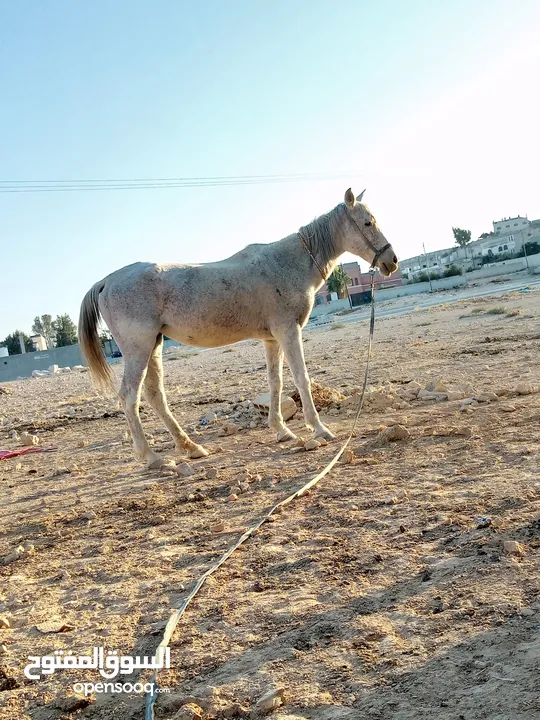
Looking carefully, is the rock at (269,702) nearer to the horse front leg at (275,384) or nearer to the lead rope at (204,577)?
the lead rope at (204,577)

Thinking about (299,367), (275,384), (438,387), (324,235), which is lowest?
(438,387)

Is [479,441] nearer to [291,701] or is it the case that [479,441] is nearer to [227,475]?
[227,475]

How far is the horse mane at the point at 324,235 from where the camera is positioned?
24.8 feet

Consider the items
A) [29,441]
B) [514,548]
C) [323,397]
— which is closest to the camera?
[514,548]

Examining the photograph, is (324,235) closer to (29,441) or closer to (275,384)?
(275,384)

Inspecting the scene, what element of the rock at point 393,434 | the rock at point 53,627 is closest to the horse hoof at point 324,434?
the rock at point 393,434

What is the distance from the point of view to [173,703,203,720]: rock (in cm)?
213

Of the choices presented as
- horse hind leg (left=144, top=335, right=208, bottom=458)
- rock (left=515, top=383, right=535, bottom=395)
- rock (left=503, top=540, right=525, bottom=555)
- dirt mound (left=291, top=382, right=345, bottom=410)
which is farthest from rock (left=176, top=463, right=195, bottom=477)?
rock (left=515, top=383, right=535, bottom=395)

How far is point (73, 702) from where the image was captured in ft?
7.76

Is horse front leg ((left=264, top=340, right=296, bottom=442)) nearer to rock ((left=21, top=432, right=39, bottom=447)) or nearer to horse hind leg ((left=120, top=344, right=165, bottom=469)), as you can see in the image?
horse hind leg ((left=120, top=344, right=165, bottom=469))

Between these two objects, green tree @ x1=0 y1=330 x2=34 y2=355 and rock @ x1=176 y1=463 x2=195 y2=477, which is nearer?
rock @ x1=176 y1=463 x2=195 y2=477

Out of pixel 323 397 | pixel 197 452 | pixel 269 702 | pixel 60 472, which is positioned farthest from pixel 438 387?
pixel 269 702

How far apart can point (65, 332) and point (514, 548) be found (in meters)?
81.5

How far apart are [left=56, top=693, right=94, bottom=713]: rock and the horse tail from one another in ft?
16.7
